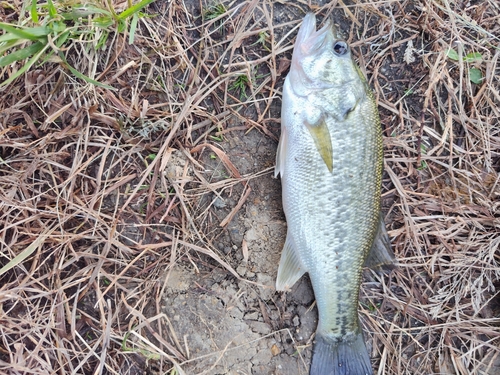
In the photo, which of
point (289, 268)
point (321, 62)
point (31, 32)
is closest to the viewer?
point (31, 32)

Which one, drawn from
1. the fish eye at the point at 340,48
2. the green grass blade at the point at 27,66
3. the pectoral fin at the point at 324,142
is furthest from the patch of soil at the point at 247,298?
the green grass blade at the point at 27,66

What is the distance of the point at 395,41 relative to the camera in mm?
2865

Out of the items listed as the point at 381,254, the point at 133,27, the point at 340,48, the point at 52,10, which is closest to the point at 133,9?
the point at 133,27

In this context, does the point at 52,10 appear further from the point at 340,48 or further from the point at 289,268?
the point at 289,268

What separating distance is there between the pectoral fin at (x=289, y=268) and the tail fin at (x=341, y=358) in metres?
0.43

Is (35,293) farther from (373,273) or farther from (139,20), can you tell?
(373,273)

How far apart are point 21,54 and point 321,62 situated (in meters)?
1.72

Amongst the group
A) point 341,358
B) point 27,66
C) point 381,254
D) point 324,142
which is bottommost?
point 341,358

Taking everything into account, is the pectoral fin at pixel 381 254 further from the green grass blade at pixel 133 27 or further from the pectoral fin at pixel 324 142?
the green grass blade at pixel 133 27

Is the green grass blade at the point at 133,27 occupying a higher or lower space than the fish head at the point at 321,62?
higher

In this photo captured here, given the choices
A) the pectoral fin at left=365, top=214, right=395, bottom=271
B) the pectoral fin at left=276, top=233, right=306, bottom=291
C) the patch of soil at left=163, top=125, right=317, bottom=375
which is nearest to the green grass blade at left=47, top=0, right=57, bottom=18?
the patch of soil at left=163, top=125, right=317, bottom=375

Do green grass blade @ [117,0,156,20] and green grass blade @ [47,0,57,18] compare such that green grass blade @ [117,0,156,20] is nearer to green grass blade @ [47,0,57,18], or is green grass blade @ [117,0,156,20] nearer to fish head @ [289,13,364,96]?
green grass blade @ [47,0,57,18]

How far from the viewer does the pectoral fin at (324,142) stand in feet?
7.88

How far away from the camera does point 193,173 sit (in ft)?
8.70
